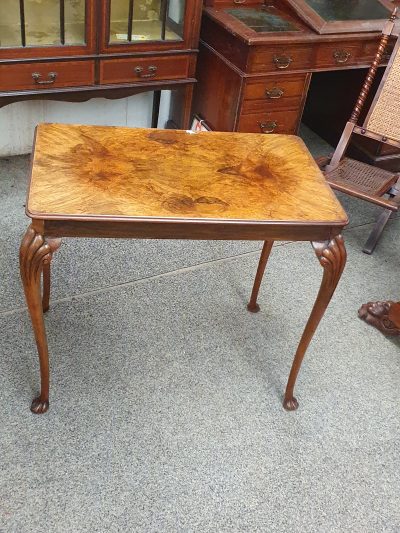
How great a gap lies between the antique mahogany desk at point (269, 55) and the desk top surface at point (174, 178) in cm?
99

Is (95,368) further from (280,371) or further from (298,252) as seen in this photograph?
(298,252)

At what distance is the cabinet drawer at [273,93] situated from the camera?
2902 millimetres

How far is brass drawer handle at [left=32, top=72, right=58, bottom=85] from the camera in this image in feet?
8.76

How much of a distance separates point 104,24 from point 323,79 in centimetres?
170

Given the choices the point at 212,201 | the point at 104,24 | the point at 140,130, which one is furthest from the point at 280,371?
the point at 104,24

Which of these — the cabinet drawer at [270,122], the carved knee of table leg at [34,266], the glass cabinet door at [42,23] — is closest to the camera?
the carved knee of table leg at [34,266]

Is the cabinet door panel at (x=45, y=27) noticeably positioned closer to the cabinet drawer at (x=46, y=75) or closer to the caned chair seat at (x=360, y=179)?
the cabinet drawer at (x=46, y=75)

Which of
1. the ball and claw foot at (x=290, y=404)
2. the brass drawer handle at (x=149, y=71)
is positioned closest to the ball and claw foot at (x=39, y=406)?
the ball and claw foot at (x=290, y=404)

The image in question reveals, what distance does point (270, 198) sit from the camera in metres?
1.67

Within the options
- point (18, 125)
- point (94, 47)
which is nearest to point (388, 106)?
point (94, 47)

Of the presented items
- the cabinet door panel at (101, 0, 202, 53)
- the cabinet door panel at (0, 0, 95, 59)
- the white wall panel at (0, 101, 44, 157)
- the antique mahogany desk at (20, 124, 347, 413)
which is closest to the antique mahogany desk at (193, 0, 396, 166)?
the cabinet door panel at (101, 0, 202, 53)

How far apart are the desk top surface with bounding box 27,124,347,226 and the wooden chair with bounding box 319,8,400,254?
0.88 meters

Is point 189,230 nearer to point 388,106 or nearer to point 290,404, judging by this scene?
point 290,404

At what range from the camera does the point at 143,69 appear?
2.88 metres
